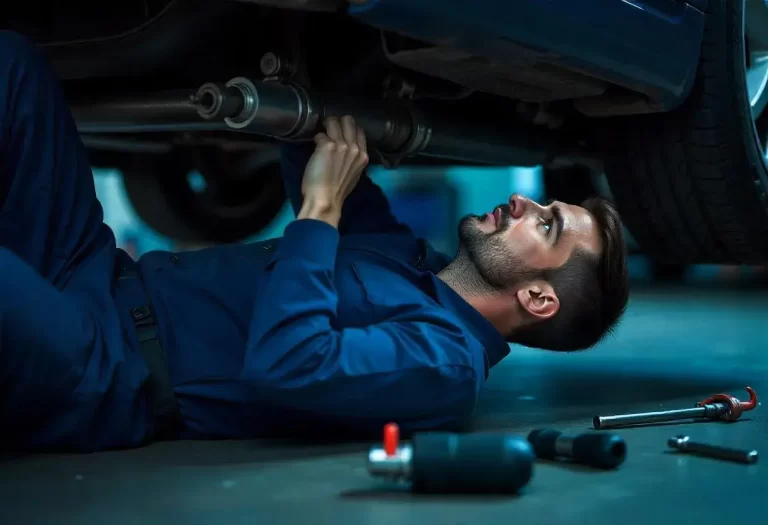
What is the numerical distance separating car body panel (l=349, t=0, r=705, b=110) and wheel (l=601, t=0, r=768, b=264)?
82 mm

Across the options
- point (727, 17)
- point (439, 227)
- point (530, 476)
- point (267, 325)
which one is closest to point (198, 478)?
point (267, 325)

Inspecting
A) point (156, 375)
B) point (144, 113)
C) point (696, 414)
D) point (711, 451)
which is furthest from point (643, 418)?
point (144, 113)

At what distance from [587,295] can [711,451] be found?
445 mm

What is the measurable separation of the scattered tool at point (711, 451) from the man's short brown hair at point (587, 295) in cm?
A: 36

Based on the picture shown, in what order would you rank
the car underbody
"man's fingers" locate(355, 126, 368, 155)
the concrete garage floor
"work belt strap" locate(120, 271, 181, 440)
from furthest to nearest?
"man's fingers" locate(355, 126, 368, 155), the car underbody, "work belt strap" locate(120, 271, 181, 440), the concrete garage floor

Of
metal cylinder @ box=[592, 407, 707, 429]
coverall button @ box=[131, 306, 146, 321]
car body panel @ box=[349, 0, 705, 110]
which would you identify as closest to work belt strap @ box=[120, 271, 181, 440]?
coverall button @ box=[131, 306, 146, 321]

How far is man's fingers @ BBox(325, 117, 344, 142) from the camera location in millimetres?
1859

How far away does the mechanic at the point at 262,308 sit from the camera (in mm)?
1517

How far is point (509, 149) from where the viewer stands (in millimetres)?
2342

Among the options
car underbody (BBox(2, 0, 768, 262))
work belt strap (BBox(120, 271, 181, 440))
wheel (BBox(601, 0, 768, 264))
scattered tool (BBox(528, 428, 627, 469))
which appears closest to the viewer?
scattered tool (BBox(528, 428, 627, 469))

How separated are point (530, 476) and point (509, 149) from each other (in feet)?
3.92

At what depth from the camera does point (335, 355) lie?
4.91ft

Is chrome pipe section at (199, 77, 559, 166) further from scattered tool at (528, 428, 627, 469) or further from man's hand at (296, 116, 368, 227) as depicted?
scattered tool at (528, 428, 627, 469)

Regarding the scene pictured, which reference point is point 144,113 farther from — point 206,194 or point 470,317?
point 206,194
